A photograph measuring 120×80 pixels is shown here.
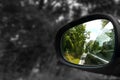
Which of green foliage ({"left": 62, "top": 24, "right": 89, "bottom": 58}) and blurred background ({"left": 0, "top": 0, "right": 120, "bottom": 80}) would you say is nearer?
green foliage ({"left": 62, "top": 24, "right": 89, "bottom": 58})

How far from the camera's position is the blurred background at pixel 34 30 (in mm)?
9758

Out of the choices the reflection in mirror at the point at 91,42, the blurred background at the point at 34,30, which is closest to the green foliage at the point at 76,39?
the reflection in mirror at the point at 91,42

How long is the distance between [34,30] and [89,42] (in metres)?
10.00

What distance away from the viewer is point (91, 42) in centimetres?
171

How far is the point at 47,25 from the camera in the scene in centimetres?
1193

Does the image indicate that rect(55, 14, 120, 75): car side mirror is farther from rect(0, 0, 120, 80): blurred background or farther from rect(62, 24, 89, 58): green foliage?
rect(0, 0, 120, 80): blurred background

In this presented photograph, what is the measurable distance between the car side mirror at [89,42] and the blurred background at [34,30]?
277 inches

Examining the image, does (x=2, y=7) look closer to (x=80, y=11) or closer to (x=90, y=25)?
(x=80, y=11)

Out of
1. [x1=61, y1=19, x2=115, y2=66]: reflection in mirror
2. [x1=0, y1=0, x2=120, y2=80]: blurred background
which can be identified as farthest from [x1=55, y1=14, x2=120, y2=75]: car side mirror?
[x1=0, y1=0, x2=120, y2=80]: blurred background

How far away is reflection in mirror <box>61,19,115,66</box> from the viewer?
163 centimetres

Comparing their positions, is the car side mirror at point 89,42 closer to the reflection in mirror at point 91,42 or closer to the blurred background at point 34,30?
the reflection in mirror at point 91,42

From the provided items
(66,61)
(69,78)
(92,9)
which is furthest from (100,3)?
(66,61)

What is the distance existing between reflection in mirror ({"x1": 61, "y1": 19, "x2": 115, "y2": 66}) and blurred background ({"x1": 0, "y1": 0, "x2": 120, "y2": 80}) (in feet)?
23.2

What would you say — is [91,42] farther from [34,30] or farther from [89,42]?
[34,30]
